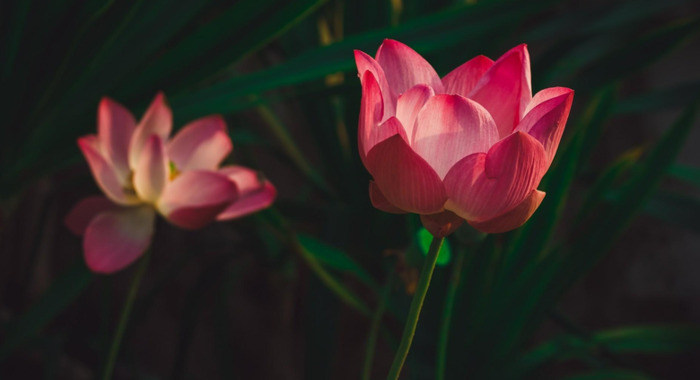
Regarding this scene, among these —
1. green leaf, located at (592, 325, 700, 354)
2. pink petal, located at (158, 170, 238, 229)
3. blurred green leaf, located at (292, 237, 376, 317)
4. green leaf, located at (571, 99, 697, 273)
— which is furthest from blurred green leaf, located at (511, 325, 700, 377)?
pink petal, located at (158, 170, 238, 229)

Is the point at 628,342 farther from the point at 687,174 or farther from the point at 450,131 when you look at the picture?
the point at 450,131

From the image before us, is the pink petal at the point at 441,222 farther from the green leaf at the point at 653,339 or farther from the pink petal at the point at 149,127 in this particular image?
the green leaf at the point at 653,339

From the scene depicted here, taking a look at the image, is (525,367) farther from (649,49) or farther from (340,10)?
(340,10)

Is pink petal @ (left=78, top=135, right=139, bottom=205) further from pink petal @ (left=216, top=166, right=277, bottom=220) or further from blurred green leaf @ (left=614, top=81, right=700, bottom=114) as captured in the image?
blurred green leaf @ (left=614, top=81, right=700, bottom=114)

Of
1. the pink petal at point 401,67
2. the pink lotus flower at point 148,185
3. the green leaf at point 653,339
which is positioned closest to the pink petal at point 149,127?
the pink lotus flower at point 148,185

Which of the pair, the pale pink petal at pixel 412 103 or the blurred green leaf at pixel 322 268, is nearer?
the pale pink petal at pixel 412 103

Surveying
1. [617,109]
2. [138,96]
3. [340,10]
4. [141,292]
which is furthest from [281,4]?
[141,292]

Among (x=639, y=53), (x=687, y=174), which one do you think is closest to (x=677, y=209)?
(x=687, y=174)

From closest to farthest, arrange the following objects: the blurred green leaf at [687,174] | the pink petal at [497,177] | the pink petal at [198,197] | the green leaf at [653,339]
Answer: the pink petal at [497,177], the pink petal at [198,197], the green leaf at [653,339], the blurred green leaf at [687,174]
